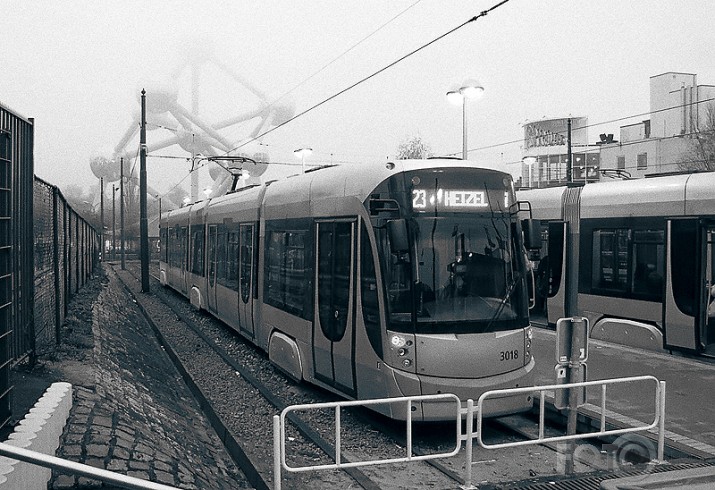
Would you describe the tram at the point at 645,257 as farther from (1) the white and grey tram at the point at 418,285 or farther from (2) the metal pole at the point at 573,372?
(2) the metal pole at the point at 573,372

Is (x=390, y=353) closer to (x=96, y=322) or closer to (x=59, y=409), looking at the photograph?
(x=59, y=409)

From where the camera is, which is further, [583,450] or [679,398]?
[679,398]

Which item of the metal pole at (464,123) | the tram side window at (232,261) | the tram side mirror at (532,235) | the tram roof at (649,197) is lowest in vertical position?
the tram side window at (232,261)

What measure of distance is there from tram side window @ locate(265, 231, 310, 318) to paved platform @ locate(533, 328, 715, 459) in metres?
3.89

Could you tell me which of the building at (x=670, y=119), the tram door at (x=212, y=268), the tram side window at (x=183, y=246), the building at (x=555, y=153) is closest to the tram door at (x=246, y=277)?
the tram door at (x=212, y=268)

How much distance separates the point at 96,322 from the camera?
14.8m

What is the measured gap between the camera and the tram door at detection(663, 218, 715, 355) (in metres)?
12.4

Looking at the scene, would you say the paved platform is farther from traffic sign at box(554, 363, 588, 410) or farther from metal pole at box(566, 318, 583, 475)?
traffic sign at box(554, 363, 588, 410)

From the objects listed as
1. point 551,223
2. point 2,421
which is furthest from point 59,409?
point 551,223

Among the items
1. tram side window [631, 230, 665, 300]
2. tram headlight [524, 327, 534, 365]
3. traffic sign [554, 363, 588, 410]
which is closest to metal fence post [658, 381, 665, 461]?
traffic sign [554, 363, 588, 410]

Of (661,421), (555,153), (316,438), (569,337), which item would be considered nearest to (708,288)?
(661,421)

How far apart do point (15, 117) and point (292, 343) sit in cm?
530

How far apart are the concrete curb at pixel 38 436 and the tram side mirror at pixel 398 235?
3.59m

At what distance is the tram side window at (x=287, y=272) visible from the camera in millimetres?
10523
